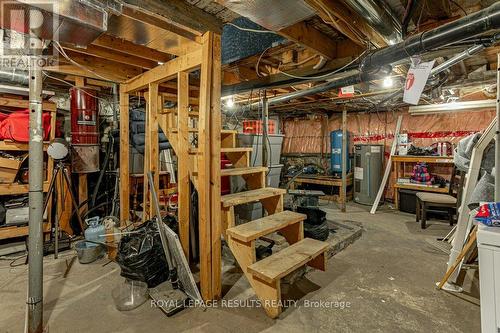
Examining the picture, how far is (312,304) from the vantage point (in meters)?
2.05

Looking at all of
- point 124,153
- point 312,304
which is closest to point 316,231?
point 312,304

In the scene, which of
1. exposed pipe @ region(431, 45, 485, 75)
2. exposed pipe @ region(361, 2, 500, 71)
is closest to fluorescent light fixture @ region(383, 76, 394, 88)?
exposed pipe @ region(431, 45, 485, 75)

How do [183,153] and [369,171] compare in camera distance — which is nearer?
[183,153]

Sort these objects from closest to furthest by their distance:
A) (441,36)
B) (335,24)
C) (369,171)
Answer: (441,36)
(335,24)
(369,171)

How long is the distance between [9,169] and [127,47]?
224cm

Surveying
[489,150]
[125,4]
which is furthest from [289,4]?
[489,150]

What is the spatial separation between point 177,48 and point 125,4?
0.59 m

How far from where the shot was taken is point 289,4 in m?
1.50

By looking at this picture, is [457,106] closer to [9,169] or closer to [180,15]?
[180,15]

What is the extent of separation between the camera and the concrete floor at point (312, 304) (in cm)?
179

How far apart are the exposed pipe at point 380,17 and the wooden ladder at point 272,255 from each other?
153 cm

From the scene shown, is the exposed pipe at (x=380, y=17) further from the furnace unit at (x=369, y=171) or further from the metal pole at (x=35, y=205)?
the furnace unit at (x=369, y=171)

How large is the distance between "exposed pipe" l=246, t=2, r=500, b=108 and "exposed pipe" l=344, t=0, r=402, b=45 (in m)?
0.09

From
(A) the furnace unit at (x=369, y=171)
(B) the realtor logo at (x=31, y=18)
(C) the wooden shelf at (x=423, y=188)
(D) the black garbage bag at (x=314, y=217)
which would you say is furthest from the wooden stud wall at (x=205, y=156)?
(A) the furnace unit at (x=369, y=171)
